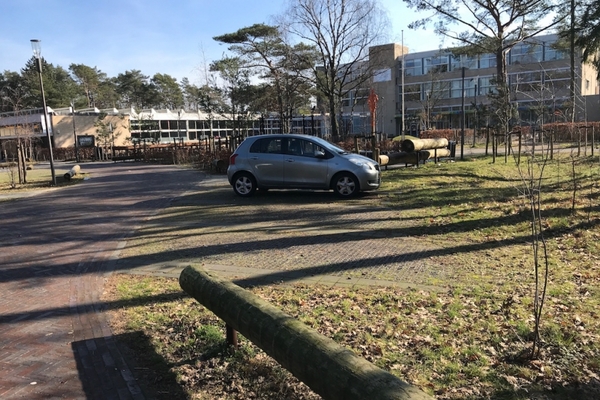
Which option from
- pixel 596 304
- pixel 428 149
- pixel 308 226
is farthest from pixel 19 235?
pixel 428 149

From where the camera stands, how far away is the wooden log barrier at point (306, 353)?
2332 mm

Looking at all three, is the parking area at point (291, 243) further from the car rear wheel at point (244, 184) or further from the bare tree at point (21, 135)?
the bare tree at point (21, 135)

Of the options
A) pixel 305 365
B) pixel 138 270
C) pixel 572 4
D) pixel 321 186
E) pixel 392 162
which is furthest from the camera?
pixel 572 4

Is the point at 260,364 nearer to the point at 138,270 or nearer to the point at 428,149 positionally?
the point at 138,270

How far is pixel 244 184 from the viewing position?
42.3 feet

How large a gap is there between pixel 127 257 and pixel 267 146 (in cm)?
589

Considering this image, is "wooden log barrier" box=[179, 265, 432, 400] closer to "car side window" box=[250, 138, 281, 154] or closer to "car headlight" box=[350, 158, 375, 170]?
"car headlight" box=[350, 158, 375, 170]

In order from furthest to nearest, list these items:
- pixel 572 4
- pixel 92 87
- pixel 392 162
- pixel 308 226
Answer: pixel 92 87 → pixel 572 4 → pixel 392 162 → pixel 308 226

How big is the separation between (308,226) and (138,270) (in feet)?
11.7

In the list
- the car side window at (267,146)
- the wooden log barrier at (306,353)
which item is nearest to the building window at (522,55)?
the car side window at (267,146)

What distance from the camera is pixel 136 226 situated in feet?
33.3

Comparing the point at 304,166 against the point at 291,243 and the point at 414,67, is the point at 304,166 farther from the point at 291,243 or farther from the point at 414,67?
the point at 414,67

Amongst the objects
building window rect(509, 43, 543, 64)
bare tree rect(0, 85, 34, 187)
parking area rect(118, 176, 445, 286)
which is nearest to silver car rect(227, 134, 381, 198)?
parking area rect(118, 176, 445, 286)

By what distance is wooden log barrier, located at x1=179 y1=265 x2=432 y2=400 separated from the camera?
2.33 m
